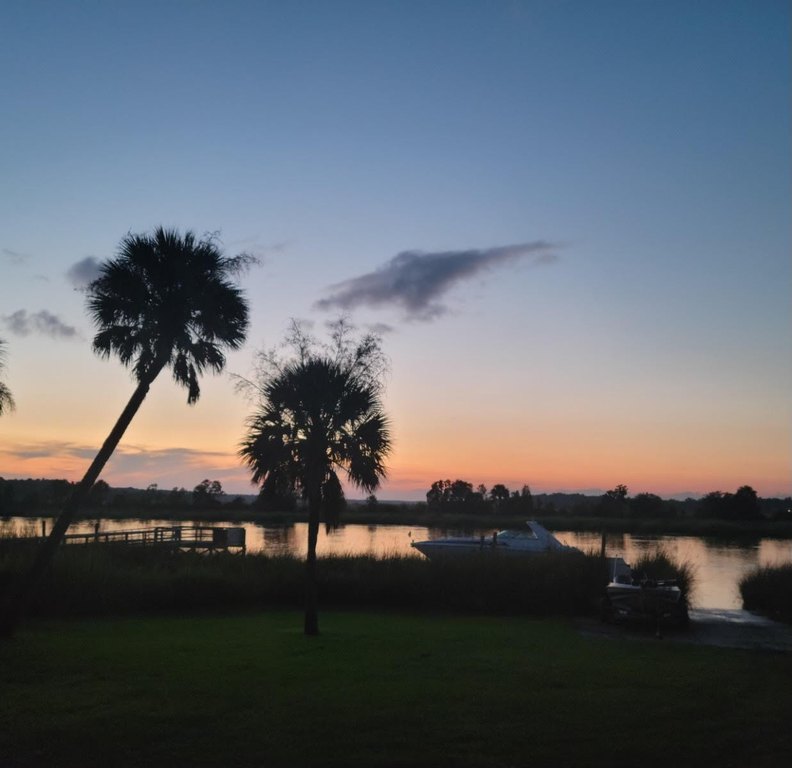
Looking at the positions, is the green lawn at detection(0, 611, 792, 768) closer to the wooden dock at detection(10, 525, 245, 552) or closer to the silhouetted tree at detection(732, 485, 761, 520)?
the wooden dock at detection(10, 525, 245, 552)

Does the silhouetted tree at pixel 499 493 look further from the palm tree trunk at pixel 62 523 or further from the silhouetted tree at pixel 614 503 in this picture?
the palm tree trunk at pixel 62 523

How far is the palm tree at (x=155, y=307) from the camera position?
17828 mm

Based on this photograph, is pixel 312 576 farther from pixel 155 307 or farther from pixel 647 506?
pixel 647 506

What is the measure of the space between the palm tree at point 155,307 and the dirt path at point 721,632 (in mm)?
11490

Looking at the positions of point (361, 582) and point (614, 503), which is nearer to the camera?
point (361, 582)

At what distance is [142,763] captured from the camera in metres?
7.37

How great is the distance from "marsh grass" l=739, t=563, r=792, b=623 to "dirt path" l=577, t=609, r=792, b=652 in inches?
32.4

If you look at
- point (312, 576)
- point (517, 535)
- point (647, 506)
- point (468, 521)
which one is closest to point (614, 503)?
point (647, 506)

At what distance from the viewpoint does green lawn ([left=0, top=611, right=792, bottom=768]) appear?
7.65 m

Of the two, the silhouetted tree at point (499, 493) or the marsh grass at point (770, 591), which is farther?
the silhouetted tree at point (499, 493)

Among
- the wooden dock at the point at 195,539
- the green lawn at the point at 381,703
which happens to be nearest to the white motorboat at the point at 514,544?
the wooden dock at the point at 195,539

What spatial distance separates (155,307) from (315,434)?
14.9ft

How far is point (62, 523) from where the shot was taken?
675 inches

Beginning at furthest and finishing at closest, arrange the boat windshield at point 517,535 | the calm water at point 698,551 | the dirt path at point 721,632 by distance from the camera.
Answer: the boat windshield at point 517,535 < the calm water at point 698,551 < the dirt path at point 721,632
